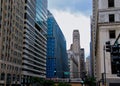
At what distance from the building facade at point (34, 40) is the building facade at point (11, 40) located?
5838 mm

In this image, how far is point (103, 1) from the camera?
48.5 m

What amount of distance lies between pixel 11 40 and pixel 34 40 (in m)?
40.8

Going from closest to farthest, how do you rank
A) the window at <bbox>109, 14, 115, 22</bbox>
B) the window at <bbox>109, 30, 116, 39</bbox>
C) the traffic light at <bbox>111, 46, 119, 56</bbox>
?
the traffic light at <bbox>111, 46, 119, 56</bbox> → the window at <bbox>109, 30, 116, 39</bbox> → the window at <bbox>109, 14, 115, 22</bbox>

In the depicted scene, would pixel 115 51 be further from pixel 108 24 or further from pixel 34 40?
pixel 34 40

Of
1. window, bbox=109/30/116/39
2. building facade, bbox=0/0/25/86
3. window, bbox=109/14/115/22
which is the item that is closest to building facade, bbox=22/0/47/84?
building facade, bbox=0/0/25/86

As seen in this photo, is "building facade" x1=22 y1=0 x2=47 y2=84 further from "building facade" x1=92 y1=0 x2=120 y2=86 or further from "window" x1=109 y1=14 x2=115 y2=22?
"window" x1=109 y1=14 x2=115 y2=22

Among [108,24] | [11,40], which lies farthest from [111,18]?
[11,40]

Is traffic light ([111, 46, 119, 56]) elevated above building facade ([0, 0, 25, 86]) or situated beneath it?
situated beneath

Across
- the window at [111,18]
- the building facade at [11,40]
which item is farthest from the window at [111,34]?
the building facade at [11,40]

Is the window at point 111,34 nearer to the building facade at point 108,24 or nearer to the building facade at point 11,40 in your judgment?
the building facade at point 108,24

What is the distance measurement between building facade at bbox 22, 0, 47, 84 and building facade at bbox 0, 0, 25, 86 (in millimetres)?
5838

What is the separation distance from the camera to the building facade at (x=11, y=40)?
8719 centimetres

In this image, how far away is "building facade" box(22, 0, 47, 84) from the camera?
115625mm

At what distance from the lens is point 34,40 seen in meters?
135
